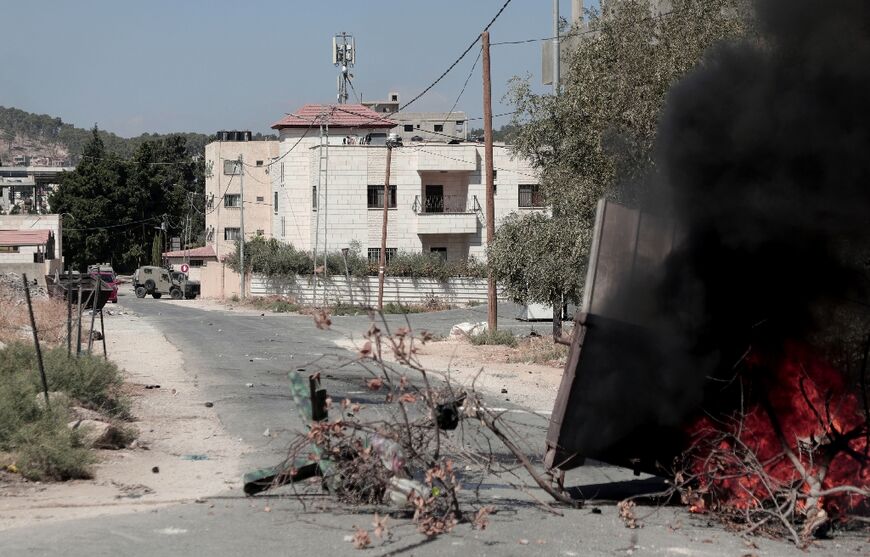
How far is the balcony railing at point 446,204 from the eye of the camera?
54156 mm

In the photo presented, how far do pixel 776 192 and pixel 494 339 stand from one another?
17.1 m

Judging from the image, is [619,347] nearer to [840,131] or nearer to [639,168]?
[840,131]

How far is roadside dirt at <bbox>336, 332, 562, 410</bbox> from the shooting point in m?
15.8

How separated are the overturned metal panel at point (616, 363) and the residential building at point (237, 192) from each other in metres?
67.0

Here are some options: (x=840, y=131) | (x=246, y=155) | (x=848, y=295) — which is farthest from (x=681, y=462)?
(x=246, y=155)

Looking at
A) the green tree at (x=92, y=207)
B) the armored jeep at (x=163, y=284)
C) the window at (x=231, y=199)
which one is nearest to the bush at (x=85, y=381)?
the armored jeep at (x=163, y=284)

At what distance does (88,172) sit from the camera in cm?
8344

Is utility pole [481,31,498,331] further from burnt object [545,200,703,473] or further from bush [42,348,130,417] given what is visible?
burnt object [545,200,703,473]

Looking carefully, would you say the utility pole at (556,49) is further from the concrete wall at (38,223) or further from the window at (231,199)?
the window at (231,199)

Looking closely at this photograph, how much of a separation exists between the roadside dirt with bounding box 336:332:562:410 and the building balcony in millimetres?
26973

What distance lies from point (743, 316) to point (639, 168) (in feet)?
27.5

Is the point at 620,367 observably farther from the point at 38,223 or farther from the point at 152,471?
the point at 38,223

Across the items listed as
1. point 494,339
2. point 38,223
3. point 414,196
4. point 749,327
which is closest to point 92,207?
point 38,223

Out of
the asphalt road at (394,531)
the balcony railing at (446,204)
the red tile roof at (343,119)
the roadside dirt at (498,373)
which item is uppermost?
the red tile roof at (343,119)
